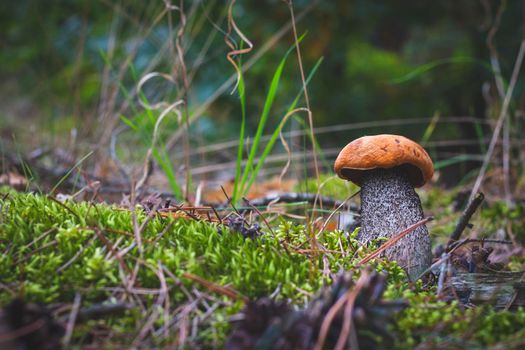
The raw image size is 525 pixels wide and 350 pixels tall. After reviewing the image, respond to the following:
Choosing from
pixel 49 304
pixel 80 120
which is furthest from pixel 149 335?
pixel 80 120

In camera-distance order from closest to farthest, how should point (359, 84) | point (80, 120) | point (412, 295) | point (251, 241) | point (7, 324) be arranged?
point (7, 324) → point (412, 295) → point (251, 241) → point (80, 120) → point (359, 84)

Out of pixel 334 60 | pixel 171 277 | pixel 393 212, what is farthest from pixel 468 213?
pixel 334 60

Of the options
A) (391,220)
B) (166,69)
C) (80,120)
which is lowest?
(80,120)

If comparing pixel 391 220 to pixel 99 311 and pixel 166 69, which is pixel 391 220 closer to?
pixel 99 311

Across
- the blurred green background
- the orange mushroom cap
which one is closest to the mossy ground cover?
the orange mushroom cap

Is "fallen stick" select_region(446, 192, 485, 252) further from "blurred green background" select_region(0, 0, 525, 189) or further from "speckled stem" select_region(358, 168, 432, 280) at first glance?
"blurred green background" select_region(0, 0, 525, 189)

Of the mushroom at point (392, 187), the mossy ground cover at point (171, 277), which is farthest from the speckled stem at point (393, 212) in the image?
the mossy ground cover at point (171, 277)
